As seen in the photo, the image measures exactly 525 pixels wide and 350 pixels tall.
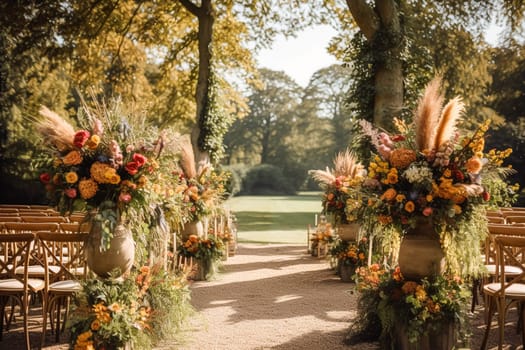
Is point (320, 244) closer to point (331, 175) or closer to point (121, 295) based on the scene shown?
point (331, 175)

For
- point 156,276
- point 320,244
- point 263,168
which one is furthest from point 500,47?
point 263,168

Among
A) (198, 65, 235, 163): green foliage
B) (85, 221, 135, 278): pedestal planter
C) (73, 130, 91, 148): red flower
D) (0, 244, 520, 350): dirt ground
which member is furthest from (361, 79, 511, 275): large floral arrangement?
(198, 65, 235, 163): green foliage

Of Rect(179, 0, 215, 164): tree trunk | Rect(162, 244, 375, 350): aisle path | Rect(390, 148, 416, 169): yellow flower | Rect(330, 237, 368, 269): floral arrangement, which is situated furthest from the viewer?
Rect(179, 0, 215, 164): tree trunk

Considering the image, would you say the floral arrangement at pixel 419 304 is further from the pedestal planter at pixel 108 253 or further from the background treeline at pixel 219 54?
the background treeline at pixel 219 54

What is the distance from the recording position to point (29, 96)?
22.3m

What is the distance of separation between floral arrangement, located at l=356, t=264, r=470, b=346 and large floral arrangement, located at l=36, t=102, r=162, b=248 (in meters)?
2.74

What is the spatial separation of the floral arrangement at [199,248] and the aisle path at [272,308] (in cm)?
55

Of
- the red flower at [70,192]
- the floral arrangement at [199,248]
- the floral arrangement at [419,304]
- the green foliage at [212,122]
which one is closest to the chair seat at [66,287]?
the red flower at [70,192]

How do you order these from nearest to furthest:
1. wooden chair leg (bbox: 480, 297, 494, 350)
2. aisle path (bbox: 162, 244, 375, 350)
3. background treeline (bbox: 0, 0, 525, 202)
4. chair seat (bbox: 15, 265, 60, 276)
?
wooden chair leg (bbox: 480, 297, 494, 350), aisle path (bbox: 162, 244, 375, 350), chair seat (bbox: 15, 265, 60, 276), background treeline (bbox: 0, 0, 525, 202)

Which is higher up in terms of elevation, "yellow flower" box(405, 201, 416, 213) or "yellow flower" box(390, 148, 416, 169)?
"yellow flower" box(390, 148, 416, 169)

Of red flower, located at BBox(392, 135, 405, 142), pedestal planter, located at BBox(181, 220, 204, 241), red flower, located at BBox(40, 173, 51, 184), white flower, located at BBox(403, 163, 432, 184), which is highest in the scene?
red flower, located at BBox(392, 135, 405, 142)

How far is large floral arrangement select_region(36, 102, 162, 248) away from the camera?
4824 millimetres

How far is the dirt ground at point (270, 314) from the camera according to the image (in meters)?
5.76

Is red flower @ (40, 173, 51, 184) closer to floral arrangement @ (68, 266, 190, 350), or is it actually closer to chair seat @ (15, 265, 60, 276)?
floral arrangement @ (68, 266, 190, 350)
